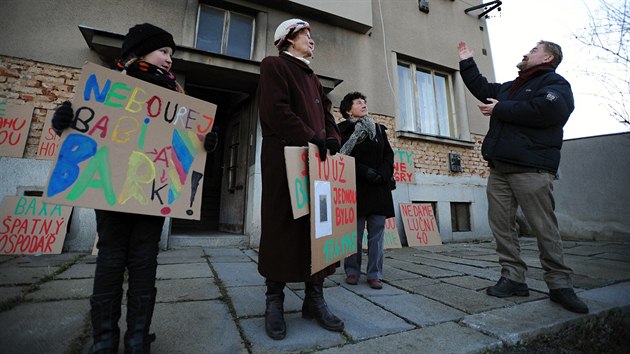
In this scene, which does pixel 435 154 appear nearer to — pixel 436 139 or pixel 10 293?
pixel 436 139

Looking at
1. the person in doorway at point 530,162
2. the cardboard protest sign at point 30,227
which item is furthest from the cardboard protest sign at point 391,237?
the cardboard protest sign at point 30,227

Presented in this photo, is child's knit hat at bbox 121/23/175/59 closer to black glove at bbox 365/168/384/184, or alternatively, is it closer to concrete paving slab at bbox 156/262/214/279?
black glove at bbox 365/168/384/184

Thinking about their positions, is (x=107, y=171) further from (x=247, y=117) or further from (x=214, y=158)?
(x=214, y=158)

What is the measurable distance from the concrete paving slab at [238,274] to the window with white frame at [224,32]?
142 inches

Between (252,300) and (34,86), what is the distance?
4257mm

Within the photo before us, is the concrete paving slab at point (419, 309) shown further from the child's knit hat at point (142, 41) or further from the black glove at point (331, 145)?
the child's knit hat at point (142, 41)

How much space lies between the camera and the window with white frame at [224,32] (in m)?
4.68

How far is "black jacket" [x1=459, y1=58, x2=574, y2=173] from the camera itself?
2047 millimetres

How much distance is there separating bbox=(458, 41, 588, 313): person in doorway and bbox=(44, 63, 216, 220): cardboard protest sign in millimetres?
2266

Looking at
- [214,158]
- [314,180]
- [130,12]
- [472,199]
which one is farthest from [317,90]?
[214,158]

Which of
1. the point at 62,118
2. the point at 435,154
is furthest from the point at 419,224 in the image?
the point at 62,118

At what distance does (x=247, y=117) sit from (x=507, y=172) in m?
4.35

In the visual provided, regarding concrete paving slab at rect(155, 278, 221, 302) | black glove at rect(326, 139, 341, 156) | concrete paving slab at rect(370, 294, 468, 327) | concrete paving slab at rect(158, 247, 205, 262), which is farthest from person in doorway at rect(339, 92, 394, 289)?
concrete paving slab at rect(158, 247, 205, 262)

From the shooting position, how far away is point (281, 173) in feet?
5.11
